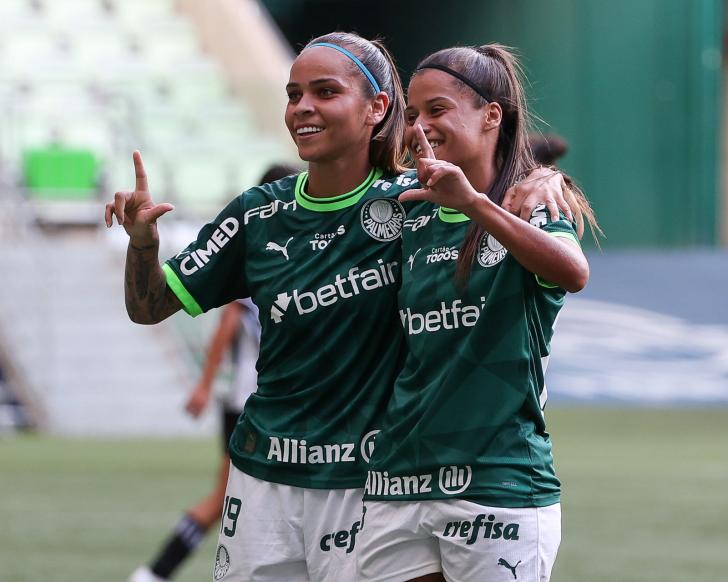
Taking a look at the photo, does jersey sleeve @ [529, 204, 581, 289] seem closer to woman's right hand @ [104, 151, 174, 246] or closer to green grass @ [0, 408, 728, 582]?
woman's right hand @ [104, 151, 174, 246]

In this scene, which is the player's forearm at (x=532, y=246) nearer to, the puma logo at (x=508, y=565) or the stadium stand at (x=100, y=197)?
the puma logo at (x=508, y=565)

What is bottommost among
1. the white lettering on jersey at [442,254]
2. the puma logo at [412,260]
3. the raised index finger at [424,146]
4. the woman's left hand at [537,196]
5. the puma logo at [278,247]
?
the puma logo at [278,247]

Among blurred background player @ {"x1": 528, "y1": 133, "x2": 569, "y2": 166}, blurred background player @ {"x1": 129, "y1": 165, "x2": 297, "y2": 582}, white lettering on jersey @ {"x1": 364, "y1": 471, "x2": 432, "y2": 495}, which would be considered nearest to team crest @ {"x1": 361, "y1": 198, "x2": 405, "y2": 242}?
white lettering on jersey @ {"x1": 364, "y1": 471, "x2": 432, "y2": 495}

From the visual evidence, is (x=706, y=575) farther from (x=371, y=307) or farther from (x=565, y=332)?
(x=565, y=332)

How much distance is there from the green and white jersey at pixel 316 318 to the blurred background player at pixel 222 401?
2220 millimetres

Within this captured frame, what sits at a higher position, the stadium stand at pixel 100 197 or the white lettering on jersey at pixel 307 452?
the white lettering on jersey at pixel 307 452

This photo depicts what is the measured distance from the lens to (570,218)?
143 inches

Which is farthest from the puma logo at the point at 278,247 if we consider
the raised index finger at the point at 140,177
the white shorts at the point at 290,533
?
the white shorts at the point at 290,533

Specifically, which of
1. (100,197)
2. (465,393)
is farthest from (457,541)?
(100,197)

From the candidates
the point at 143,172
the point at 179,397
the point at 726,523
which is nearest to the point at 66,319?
the point at 179,397

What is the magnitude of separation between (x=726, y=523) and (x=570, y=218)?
6.04 meters

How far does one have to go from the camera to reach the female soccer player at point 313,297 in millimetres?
3908

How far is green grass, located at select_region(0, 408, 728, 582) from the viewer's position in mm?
7781

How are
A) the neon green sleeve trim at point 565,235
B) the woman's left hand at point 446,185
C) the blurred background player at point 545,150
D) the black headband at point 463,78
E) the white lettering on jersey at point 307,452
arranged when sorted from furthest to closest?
the blurred background player at point 545,150
the white lettering on jersey at point 307,452
the black headband at point 463,78
the neon green sleeve trim at point 565,235
the woman's left hand at point 446,185
